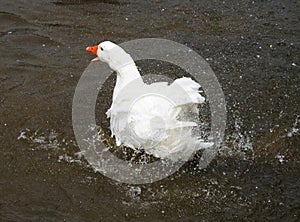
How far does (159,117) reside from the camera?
3943mm

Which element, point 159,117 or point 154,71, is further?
point 154,71

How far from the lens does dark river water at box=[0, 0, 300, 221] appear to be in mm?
3975

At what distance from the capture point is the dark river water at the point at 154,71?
3.98 meters

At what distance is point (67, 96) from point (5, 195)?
1.50m

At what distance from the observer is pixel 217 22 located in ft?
21.1

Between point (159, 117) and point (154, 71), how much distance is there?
1781mm

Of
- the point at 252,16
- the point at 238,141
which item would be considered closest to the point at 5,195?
the point at 238,141

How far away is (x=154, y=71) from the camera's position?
5.65 m

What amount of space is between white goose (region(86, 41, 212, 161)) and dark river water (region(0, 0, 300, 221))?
356 millimetres

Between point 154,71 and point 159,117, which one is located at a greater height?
point 159,117

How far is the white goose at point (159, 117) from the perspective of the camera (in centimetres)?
393

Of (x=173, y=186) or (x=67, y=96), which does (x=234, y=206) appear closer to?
(x=173, y=186)

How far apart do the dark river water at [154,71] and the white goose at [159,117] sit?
36cm

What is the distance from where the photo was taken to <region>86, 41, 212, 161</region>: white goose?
393 cm
